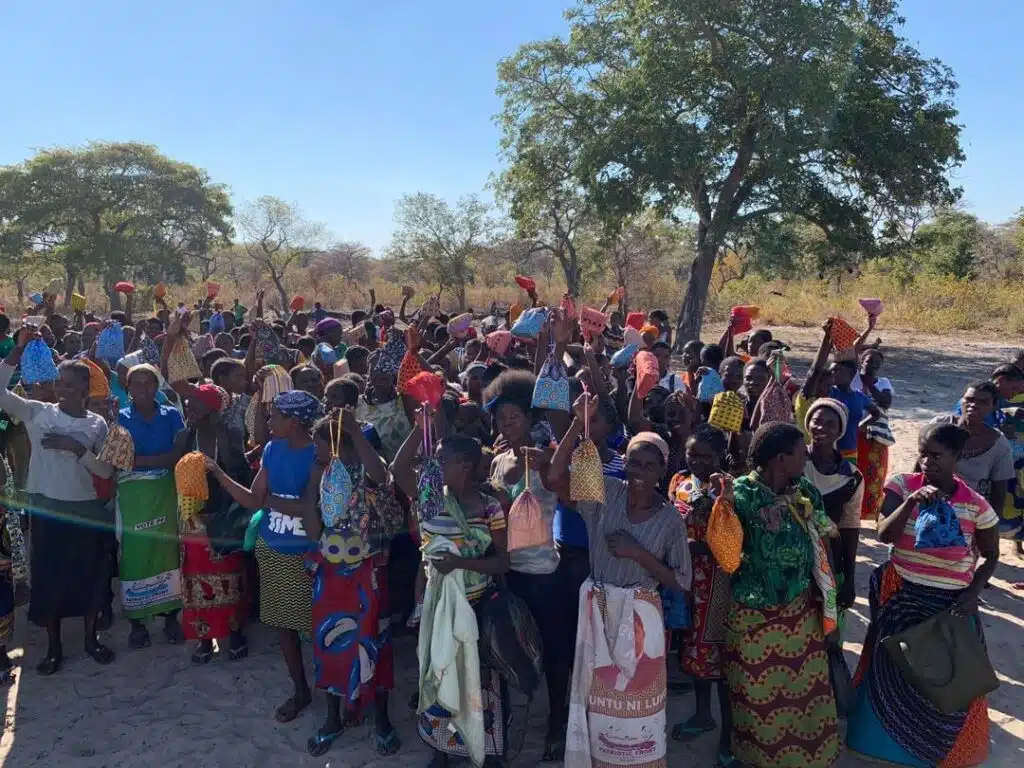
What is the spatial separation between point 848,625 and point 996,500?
112cm

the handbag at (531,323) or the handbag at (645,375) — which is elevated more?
the handbag at (531,323)

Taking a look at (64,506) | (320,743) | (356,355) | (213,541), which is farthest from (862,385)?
(64,506)

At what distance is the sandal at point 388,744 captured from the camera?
3287 mm

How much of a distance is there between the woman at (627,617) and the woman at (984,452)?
231 centimetres

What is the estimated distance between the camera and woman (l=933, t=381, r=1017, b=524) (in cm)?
414

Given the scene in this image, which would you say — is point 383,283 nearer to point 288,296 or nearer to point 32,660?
point 288,296

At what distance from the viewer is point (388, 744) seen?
3299mm

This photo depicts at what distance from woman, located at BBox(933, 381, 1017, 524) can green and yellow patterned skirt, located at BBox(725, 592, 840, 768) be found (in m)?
1.92

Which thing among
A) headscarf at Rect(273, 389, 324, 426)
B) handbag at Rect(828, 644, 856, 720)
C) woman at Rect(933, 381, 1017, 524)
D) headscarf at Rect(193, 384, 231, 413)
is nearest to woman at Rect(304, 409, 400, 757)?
headscarf at Rect(273, 389, 324, 426)

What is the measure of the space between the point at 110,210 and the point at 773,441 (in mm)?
27707

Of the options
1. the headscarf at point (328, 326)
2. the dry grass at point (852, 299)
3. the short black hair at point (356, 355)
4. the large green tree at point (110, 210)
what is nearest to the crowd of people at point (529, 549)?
the short black hair at point (356, 355)

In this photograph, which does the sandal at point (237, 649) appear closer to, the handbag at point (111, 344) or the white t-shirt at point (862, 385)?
the handbag at point (111, 344)

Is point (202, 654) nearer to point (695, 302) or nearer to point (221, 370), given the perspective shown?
point (221, 370)

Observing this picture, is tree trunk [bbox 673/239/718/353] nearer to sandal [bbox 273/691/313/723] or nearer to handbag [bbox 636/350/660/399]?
handbag [bbox 636/350/660/399]
